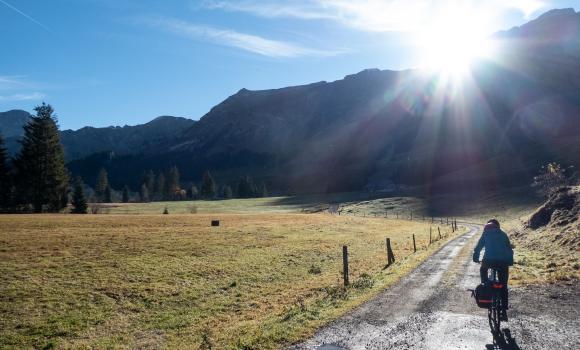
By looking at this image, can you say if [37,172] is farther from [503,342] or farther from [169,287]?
[503,342]

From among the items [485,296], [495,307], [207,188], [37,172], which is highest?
[37,172]

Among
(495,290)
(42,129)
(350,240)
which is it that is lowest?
(350,240)

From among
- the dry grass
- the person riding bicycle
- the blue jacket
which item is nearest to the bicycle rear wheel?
the person riding bicycle

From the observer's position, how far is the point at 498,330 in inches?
459

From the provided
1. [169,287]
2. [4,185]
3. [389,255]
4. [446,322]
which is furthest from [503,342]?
[4,185]

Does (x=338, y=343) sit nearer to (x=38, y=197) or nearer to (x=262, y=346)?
(x=262, y=346)

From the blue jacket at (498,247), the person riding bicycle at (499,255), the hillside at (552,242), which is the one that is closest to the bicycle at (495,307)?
the person riding bicycle at (499,255)

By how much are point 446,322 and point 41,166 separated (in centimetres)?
7588

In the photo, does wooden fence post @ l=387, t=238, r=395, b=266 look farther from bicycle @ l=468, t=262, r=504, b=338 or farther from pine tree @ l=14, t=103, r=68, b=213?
pine tree @ l=14, t=103, r=68, b=213

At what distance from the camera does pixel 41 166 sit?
6950 centimetres

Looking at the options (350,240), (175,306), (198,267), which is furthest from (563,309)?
(350,240)

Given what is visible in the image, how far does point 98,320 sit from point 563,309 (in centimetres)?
1891

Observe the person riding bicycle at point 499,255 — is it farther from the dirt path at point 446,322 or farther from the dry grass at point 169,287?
the dry grass at point 169,287

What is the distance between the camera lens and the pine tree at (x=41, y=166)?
68.6 metres
